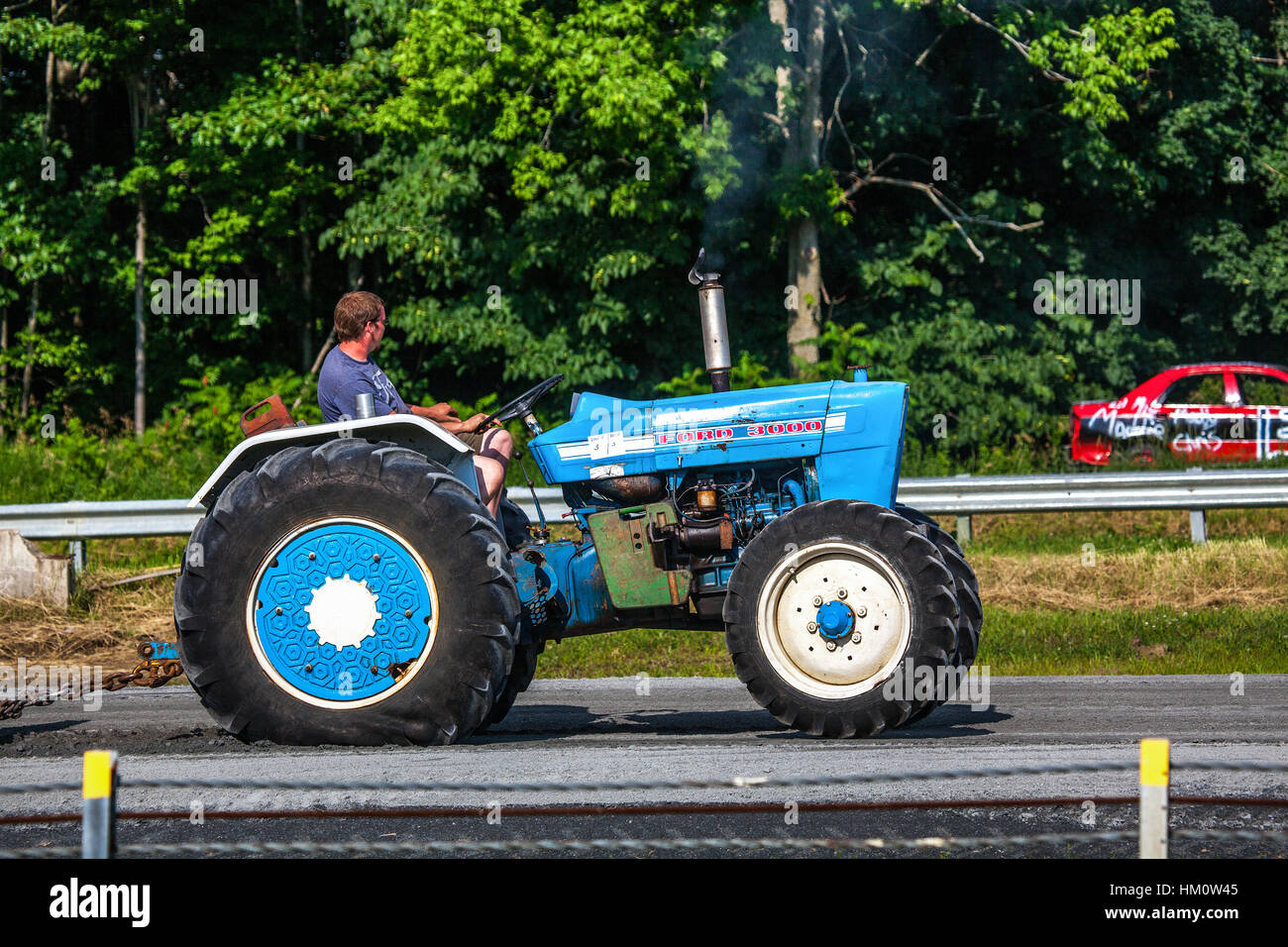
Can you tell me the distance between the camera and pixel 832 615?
5934mm

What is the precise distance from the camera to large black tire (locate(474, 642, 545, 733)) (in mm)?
6723

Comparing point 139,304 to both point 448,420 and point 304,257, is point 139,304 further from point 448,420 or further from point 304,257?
point 448,420

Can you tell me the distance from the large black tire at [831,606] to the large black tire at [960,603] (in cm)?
11

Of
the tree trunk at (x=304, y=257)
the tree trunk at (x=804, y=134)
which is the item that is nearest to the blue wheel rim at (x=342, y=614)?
the tree trunk at (x=804, y=134)

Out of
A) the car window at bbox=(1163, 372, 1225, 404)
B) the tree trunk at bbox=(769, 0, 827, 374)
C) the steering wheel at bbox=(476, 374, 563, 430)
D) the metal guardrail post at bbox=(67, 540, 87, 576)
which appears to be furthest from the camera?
the tree trunk at bbox=(769, 0, 827, 374)

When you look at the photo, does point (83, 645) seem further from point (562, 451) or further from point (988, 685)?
point (988, 685)

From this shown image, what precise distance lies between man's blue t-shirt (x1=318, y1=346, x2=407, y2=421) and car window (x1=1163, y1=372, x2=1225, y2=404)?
40.0 ft

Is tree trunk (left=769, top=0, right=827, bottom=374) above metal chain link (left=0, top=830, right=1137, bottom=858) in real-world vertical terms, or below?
above

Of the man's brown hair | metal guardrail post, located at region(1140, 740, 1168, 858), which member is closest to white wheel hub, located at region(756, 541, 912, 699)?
the man's brown hair

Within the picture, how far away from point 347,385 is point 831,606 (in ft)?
7.40

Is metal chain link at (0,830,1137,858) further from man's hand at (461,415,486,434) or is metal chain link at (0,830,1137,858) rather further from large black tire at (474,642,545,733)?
man's hand at (461,415,486,434)

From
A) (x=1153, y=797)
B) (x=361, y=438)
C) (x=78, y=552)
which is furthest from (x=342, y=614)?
(x=78, y=552)

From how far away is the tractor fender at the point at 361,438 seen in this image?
6.18 meters
